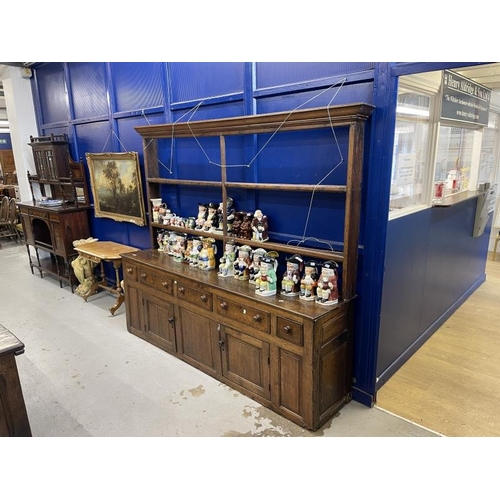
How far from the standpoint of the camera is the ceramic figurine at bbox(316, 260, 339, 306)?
2389mm

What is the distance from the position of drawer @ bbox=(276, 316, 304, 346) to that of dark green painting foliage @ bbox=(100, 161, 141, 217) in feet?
8.02

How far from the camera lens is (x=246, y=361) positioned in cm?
266

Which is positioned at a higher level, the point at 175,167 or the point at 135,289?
the point at 175,167

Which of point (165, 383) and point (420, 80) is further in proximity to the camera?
point (165, 383)

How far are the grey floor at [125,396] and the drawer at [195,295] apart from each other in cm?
59

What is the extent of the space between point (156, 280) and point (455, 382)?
8.38ft

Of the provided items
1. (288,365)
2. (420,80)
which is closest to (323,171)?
(420,80)

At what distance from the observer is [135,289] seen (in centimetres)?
356

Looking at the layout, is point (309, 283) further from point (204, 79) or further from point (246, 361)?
point (204, 79)

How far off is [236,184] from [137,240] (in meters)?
2.05

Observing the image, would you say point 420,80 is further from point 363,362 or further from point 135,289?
point 135,289

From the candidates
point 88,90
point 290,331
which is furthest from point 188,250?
point 88,90

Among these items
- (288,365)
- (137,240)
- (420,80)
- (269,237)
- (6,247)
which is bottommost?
(6,247)

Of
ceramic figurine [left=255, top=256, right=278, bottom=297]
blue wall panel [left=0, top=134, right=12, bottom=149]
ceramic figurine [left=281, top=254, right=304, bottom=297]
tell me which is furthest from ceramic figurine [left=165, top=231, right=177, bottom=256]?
blue wall panel [left=0, top=134, right=12, bottom=149]
